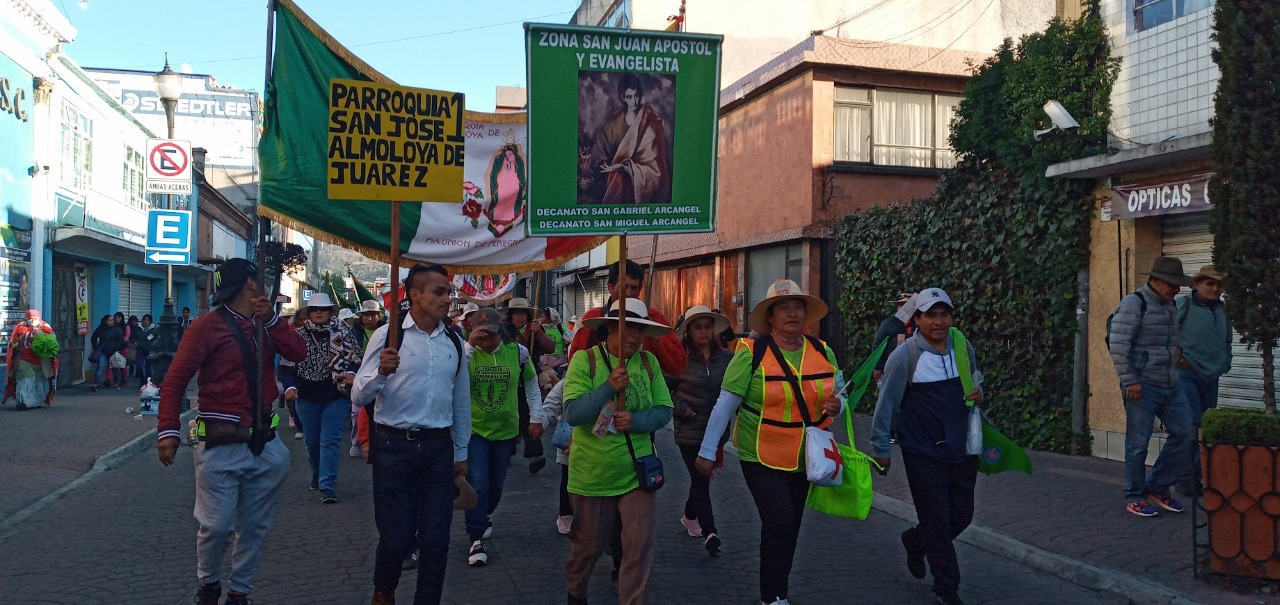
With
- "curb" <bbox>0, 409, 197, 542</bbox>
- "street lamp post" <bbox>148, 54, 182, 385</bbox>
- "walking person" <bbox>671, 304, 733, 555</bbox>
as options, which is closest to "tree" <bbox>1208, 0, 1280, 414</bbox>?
"walking person" <bbox>671, 304, 733, 555</bbox>

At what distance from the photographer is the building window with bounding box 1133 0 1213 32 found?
33.7 ft

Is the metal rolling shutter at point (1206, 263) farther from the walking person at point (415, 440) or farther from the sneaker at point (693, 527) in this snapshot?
the walking person at point (415, 440)

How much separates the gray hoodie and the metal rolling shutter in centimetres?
265

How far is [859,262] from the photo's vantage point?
16.5m

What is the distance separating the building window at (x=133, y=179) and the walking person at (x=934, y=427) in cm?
2785

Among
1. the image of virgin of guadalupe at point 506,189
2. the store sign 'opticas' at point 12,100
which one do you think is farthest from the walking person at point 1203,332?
the store sign 'opticas' at point 12,100

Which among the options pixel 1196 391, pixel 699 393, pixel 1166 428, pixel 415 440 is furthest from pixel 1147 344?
pixel 415 440

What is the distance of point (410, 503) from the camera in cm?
517

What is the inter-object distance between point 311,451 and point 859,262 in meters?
9.78

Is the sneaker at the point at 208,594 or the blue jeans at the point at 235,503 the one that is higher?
the blue jeans at the point at 235,503

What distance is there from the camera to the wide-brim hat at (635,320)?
17.7 feet

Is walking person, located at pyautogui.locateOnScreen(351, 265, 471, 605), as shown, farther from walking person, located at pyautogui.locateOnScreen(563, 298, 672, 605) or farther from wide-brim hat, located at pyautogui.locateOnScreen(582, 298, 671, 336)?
wide-brim hat, located at pyautogui.locateOnScreen(582, 298, 671, 336)

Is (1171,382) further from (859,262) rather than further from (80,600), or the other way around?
(859,262)

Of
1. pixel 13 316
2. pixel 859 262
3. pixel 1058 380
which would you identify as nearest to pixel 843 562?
pixel 1058 380
